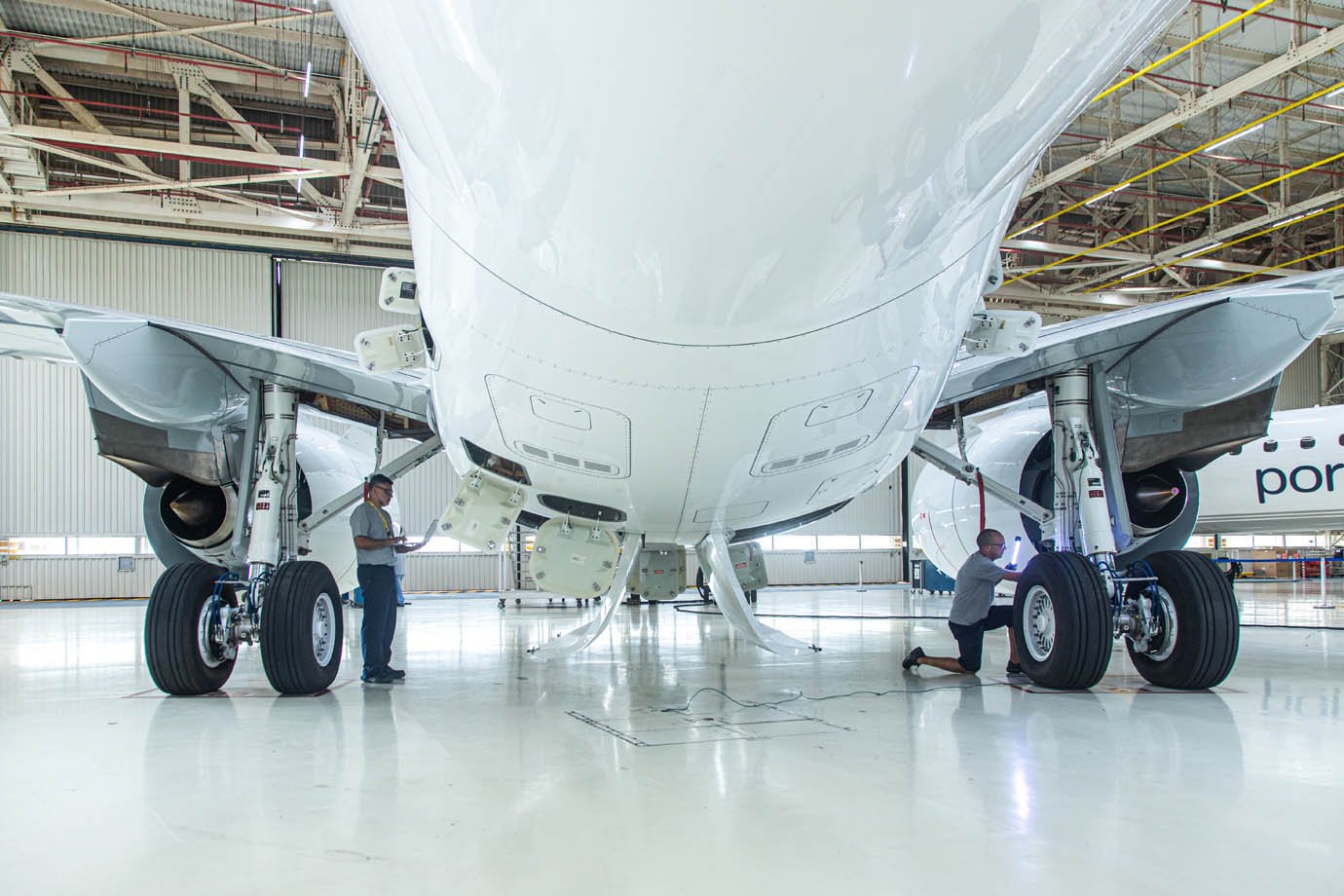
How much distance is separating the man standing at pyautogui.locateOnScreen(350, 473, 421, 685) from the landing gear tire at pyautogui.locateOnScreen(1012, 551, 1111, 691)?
4.32 metres

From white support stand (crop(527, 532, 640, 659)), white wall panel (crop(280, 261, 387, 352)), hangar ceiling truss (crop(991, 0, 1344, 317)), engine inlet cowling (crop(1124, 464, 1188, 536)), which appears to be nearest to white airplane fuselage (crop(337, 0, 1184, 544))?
white support stand (crop(527, 532, 640, 659))

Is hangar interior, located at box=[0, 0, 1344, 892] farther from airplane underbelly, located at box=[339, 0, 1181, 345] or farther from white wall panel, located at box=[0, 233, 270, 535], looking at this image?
airplane underbelly, located at box=[339, 0, 1181, 345]

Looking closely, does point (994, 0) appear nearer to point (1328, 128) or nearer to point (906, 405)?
point (906, 405)

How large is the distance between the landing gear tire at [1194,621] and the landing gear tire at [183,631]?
5.99 m

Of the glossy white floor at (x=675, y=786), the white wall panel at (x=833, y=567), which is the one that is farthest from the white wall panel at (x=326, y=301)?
the glossy white floor at (x=675, y=786)

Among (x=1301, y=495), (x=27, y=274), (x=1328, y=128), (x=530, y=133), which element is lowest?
(x=1301, y=495)

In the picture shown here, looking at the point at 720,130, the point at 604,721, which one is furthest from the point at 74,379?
the point at 720,130

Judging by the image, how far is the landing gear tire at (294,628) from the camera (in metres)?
5.74

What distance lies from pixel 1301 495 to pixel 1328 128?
9.60 meters

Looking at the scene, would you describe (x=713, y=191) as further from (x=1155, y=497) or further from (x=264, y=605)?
(x=1155, y=497)

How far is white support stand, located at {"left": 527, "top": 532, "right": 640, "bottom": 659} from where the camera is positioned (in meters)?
5.79

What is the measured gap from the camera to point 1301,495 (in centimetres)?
Answer: 1526

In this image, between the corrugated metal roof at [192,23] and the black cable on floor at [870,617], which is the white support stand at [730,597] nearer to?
the black cable on floor at [870,617]

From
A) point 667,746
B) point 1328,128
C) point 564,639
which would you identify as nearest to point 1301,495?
point 1328,128
